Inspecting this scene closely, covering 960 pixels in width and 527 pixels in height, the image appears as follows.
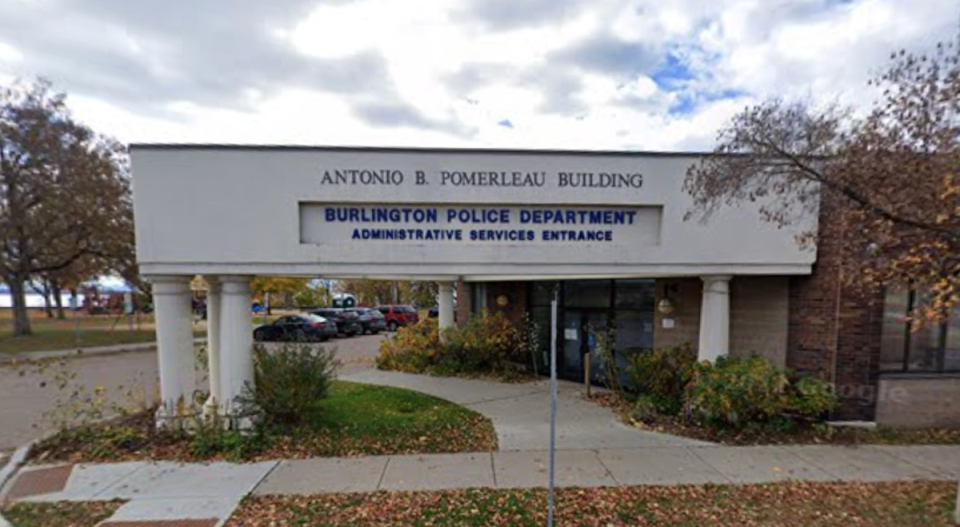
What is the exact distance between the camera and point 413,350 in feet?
41.4

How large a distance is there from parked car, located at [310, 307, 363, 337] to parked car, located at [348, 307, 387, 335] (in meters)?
0.34

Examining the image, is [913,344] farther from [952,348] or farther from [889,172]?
[889,172]

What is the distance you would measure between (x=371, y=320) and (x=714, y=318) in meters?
22.6

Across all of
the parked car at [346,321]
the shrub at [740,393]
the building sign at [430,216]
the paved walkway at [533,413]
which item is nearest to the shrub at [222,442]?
the building sign at [430,216]

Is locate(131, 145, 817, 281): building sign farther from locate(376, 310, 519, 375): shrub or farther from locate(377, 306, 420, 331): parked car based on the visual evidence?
locate(377, 306, 420, 331): parked car

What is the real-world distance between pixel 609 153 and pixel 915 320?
3.78 m

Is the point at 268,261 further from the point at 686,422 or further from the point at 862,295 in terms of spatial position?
the point at 862,295

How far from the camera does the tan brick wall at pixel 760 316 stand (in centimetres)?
729

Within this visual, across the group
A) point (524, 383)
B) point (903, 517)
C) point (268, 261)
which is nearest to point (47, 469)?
point (268, 261)

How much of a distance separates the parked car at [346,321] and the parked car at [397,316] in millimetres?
3553

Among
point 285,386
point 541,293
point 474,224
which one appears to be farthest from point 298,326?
point 474,224

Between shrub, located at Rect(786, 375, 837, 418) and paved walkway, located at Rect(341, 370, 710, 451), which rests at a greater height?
shrub, located at Rect(786, 375, 837, 418)

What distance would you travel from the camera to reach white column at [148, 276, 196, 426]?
251 inches

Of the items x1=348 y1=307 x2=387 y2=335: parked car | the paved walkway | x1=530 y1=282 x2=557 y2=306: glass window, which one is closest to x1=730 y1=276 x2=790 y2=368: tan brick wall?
the paved walkway
